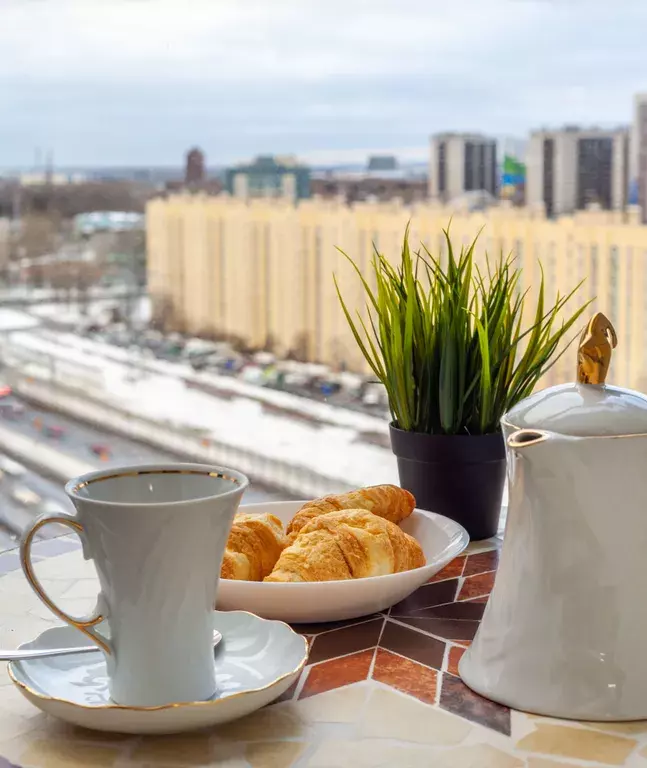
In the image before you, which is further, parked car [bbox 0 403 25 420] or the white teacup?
parked car [bbox 0 403 25 420]

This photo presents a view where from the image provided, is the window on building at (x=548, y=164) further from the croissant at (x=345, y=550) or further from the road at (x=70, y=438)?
the croissant at (x=345, y=550)

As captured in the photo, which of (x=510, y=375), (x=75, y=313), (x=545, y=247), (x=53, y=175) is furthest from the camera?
(x=545, y=247)

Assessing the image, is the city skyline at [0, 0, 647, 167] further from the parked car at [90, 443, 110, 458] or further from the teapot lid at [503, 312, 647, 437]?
the teapot lid at [503, 312, 647, 437]

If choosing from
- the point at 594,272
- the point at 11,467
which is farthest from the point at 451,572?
the point at 594,272

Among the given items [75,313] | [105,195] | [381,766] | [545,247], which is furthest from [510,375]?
[545,247]

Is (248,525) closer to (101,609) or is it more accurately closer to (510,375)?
(101,609)

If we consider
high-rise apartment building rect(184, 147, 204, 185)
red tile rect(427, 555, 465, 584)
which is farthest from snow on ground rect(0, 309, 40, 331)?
red tile rect(427, 555, 465, 584)

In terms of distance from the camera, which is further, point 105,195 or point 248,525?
point 105,195

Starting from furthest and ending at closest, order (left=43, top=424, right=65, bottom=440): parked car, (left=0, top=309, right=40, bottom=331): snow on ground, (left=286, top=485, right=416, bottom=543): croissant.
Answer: (left=43, top=424, right=65, bottom=440): parked car, (left=0, top=309, right=40, bottom=331): snow on ground, (left=286, top=485, right=416, bottom=543): croissant
